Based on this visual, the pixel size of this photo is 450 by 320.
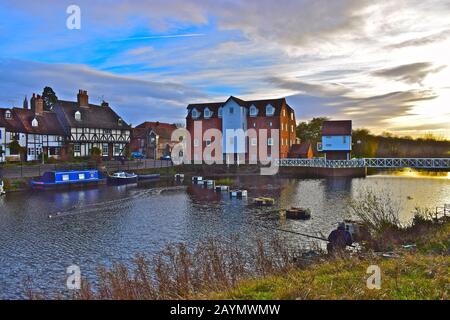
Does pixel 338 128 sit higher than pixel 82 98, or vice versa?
pixel 82 98

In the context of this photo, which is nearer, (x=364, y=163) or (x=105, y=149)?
(x=364, y=163)

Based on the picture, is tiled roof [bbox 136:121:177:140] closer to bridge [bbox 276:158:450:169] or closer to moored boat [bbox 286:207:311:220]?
bridge [bbox 276:158:450:169]

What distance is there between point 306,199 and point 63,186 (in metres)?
26.1

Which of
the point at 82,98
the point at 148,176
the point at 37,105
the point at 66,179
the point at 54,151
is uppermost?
the point at 82,98

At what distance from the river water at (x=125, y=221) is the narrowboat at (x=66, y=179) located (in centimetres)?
241

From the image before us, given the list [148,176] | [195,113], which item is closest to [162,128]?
[195,113]

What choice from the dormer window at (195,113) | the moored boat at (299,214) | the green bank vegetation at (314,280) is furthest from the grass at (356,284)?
the dormer window at (195,113)

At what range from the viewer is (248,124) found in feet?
204

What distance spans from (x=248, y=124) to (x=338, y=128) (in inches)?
556

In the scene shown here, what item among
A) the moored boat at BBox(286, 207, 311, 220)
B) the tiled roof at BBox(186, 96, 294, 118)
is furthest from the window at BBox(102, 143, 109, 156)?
the moored boat at BBox(286, 207, 311, 220)

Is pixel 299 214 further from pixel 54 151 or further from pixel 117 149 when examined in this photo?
pixel 117 149

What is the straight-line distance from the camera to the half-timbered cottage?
5759 cm
